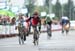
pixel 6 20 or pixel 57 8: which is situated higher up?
pixel 6 20

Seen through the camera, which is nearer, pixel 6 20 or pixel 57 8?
pixel 6 20

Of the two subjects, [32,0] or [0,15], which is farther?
[32,0]

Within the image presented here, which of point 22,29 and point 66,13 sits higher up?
point 22,29

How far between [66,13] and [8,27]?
220 feet

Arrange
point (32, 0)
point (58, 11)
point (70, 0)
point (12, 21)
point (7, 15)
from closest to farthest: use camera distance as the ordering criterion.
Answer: point (12, 21), point (7, 15), point (32, 0), point (70, 0), point (58, 11)

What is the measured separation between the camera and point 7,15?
42.2 meters

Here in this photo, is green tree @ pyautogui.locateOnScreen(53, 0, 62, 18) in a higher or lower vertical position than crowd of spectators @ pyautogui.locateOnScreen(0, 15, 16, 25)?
lower

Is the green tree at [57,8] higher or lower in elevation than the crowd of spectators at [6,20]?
lower

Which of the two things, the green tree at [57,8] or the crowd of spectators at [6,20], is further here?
the green tree at [57,8]

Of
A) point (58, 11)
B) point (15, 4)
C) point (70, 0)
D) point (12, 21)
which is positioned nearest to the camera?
point (12, 21)

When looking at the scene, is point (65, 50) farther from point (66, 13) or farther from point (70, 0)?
point (66, 13)

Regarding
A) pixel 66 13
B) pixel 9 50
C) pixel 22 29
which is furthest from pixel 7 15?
pixel 66 13

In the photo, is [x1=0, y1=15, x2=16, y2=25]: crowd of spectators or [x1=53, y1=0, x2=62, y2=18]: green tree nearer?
[x1=0, y1=15, x2=16, y2=25]: crowd of spectators

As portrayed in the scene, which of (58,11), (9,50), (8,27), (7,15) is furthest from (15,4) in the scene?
(58,11)
